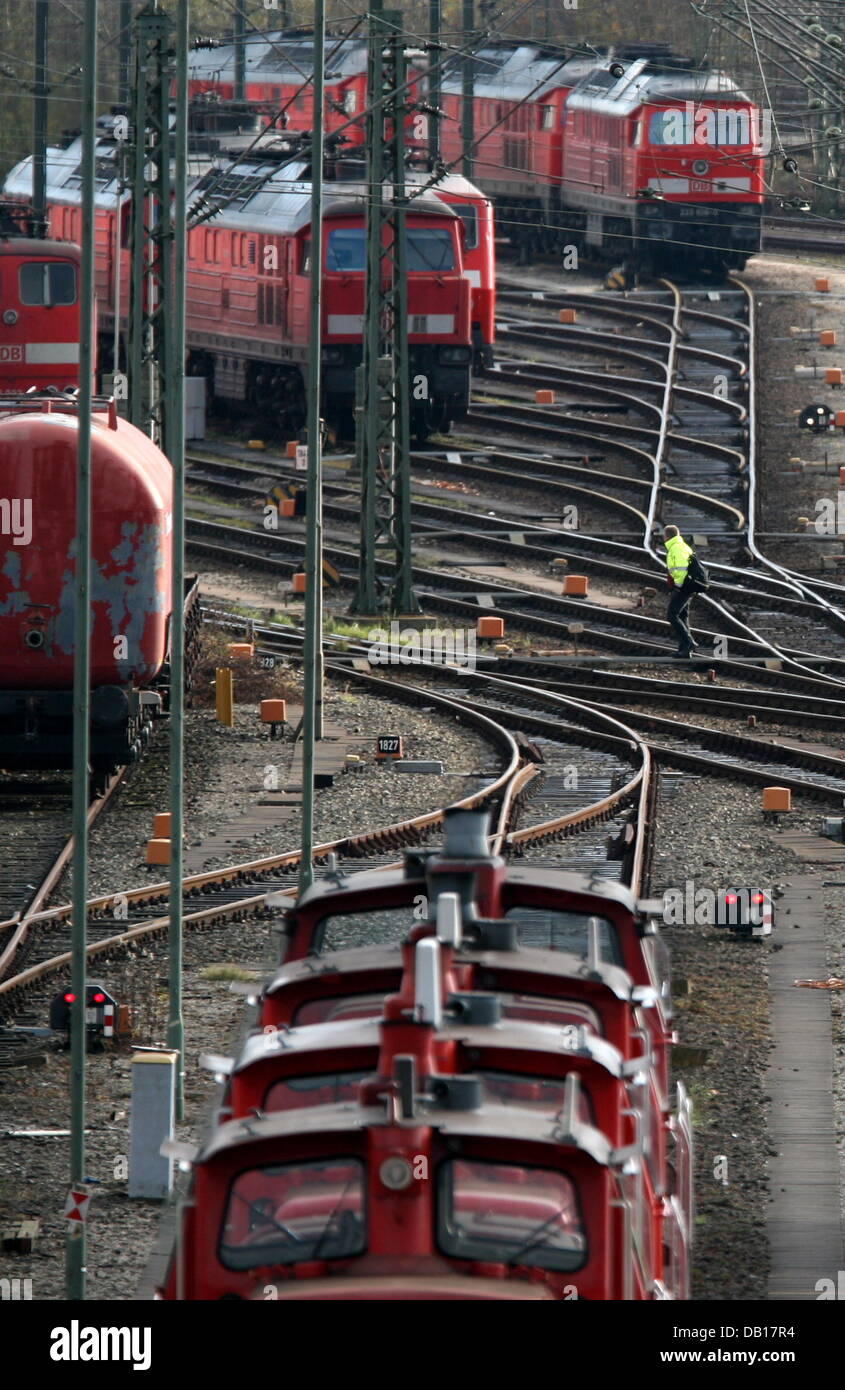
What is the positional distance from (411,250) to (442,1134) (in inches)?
1191

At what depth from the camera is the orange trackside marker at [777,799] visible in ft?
67.1

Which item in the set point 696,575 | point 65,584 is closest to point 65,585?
point 65,584

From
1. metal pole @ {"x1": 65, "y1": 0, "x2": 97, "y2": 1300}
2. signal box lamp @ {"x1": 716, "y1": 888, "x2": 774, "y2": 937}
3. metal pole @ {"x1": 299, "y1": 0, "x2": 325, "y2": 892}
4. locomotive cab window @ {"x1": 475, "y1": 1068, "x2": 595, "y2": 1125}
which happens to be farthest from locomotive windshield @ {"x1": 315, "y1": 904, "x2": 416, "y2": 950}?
signal box lamp @ {"x1": 716, "y1": 888, "x2": 774, "y2": 937}

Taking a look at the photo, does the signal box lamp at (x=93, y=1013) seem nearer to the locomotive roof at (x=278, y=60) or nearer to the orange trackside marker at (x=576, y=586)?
the orange trackside marker at (x=576, y=586)

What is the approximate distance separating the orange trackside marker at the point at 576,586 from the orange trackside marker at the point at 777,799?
30.2ft

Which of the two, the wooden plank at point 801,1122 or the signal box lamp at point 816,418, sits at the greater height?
the signal box lamp at point 816,418

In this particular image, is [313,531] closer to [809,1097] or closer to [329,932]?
[809,1097]

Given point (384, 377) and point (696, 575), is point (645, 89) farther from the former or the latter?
point (696, 575)

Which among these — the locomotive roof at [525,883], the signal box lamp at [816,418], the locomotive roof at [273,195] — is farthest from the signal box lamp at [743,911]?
the signal box lamp at [816,418]

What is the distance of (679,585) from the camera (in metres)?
26.5

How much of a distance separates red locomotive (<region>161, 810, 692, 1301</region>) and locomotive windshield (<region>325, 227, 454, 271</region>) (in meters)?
27.6

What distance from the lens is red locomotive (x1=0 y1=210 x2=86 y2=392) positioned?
107ft

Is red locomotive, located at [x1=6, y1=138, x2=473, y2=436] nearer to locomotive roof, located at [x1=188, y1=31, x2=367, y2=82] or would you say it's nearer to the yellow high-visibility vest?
the yellow high-visibility vest
